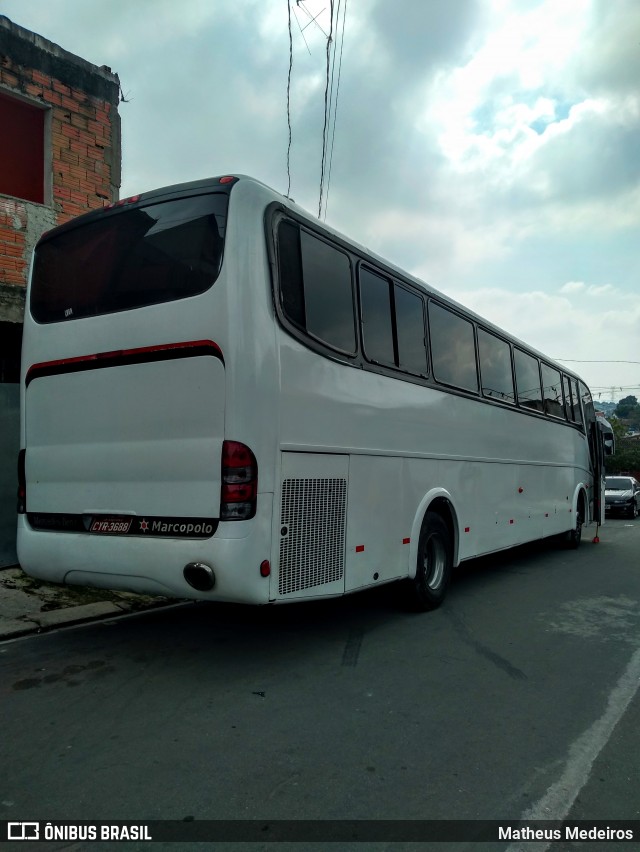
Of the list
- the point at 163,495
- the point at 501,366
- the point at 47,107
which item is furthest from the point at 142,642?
the point at 47,107

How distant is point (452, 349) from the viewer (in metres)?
8.02

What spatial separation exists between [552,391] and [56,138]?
906cm

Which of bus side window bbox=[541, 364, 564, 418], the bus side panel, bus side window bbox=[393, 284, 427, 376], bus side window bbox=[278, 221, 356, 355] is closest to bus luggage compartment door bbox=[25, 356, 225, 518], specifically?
bus side window bbox=[278, 221, 356, 355]

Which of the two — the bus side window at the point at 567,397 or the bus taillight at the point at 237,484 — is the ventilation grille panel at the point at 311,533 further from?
the bus side window at the point at 567,397

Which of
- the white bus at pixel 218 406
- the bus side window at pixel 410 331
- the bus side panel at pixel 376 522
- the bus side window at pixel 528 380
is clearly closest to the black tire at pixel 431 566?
the white bus at pixel 218 406

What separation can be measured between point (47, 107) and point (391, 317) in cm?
693

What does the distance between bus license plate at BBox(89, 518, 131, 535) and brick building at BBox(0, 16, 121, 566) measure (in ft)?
16.7

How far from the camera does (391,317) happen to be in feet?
21.9

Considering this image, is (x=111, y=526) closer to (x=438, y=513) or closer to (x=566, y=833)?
(x=566, y=833)

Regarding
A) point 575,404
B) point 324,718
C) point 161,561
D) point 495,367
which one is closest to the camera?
point 324,718

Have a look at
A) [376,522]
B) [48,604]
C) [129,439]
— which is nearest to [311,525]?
[376,522]

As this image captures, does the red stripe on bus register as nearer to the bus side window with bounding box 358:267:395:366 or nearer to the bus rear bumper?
the bus rear bumper

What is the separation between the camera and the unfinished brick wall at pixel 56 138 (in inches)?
377

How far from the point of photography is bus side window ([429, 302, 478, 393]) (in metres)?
7.59
